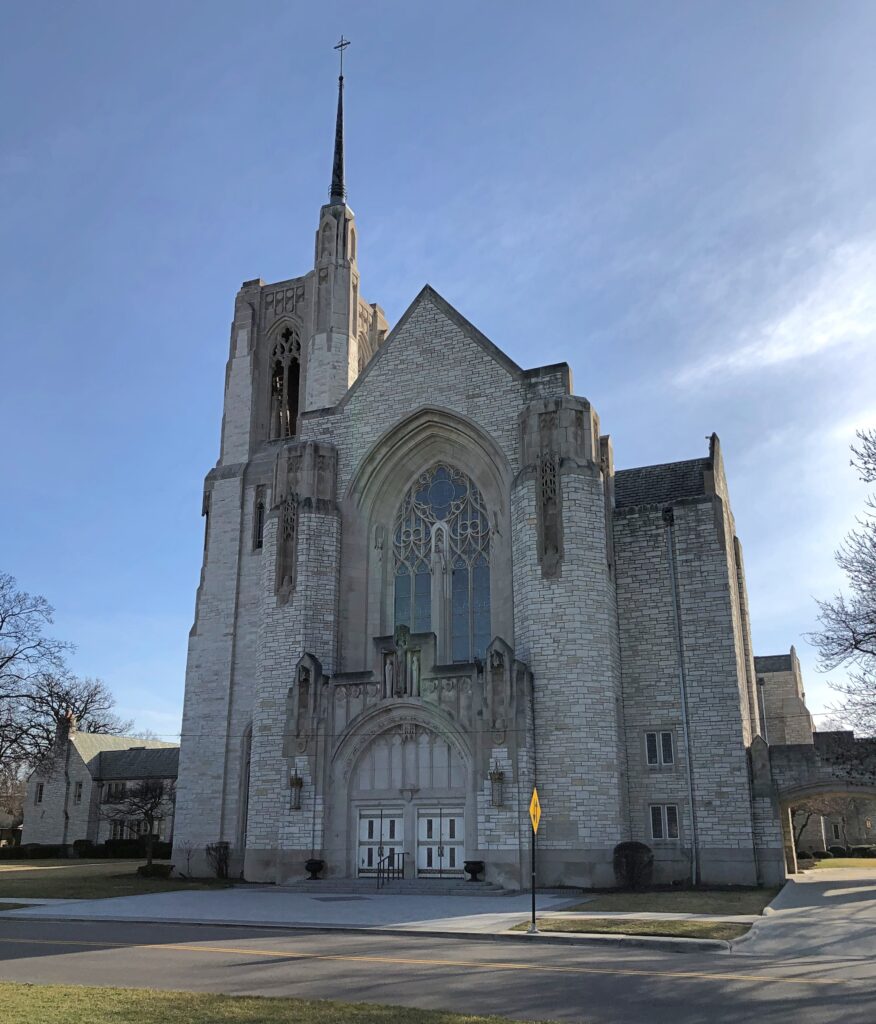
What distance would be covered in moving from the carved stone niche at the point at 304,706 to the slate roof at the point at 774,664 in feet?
150

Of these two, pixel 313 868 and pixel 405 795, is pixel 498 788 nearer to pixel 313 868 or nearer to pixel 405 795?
pixel 405 795

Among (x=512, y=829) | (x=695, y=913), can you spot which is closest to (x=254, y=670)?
(x=512, y=829)

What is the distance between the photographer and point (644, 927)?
16.5m

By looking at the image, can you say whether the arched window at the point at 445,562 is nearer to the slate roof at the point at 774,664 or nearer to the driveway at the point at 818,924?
the driveway at the point at 818,924

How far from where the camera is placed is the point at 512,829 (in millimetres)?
25859

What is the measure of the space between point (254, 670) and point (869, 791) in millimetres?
20438

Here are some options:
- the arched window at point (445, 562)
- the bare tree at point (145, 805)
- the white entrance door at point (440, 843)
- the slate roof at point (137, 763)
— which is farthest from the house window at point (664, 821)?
the slate roof at point (137, 763)

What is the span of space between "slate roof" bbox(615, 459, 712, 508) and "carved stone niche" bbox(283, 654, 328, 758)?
11318mm

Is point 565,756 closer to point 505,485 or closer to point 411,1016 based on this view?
point 505,485

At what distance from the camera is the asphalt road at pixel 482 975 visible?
10.2m

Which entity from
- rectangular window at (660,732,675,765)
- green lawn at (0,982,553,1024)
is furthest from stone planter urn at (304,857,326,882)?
green lawn at (0,982,553,1024)

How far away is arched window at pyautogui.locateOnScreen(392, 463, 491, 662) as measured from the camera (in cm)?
3092

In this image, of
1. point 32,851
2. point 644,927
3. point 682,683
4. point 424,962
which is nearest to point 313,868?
point 682,683

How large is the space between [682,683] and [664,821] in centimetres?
398
